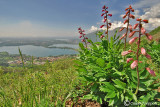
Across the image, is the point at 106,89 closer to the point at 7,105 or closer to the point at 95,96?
the point at 95,96

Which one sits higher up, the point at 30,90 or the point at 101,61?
the point at 101,61

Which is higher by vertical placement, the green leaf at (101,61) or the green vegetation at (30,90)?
the green leaf at (101,61)

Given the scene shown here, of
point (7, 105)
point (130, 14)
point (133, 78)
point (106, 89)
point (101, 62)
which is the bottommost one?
point (7, 105)

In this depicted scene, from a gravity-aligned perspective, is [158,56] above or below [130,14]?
below

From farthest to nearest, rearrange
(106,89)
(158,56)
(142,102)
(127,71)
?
(158,56), (127,71), (106,89), (142,102)

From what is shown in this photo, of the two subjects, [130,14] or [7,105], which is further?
[130,14]

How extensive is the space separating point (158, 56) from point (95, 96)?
14.5 feet

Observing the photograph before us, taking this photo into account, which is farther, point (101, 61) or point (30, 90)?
point (30, 90)

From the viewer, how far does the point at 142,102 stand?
1890mm

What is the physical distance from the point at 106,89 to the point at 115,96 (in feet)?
0.94

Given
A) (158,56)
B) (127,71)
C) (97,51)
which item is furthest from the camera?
(158,56)

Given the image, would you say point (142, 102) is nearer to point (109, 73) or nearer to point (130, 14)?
point (109, 73)

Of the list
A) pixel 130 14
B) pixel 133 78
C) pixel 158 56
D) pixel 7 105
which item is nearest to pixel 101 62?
pixel 133 78

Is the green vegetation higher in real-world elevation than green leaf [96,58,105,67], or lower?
lower
